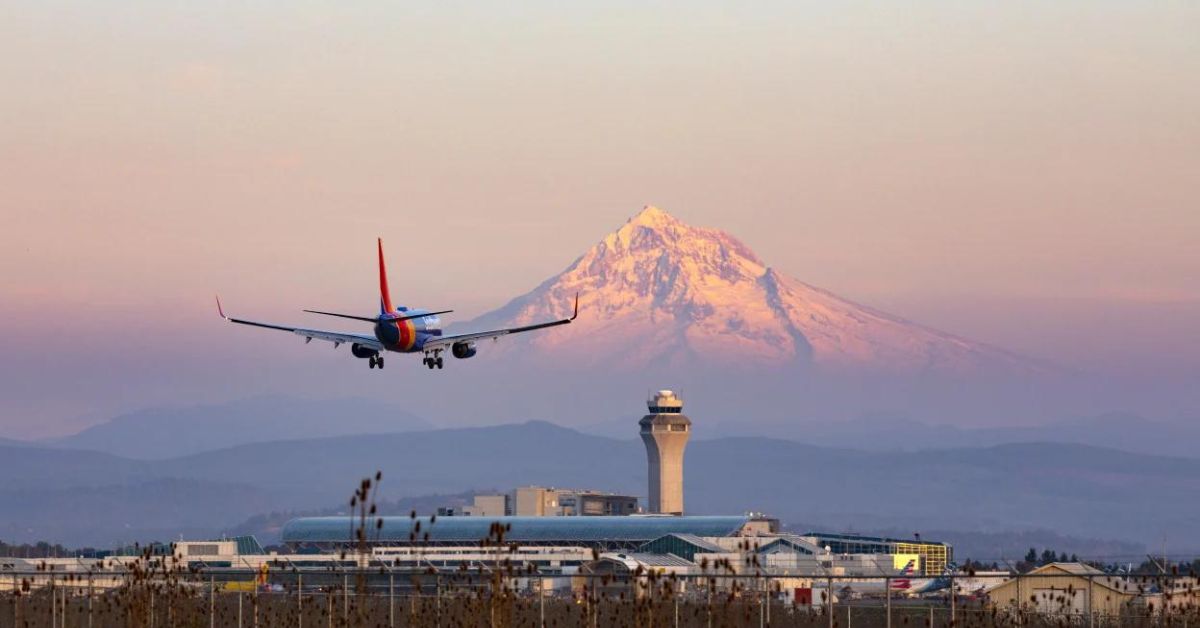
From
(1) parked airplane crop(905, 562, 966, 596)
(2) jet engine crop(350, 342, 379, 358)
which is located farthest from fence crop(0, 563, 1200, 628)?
(2) jet engine crop(350, 342, 379, 358)

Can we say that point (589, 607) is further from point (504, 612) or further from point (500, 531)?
point (500, 531)

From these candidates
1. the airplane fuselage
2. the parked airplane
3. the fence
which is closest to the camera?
the fence

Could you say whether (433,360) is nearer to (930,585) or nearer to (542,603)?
(930,585)

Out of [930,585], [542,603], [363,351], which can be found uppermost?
[363,351]

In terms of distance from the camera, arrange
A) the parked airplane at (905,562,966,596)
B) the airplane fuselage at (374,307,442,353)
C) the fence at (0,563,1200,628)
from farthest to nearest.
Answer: the parked airplane at (905,562,966,596)
the airplane fuselage at (374,307,442,353)
the fence at (0,563,1200,628)

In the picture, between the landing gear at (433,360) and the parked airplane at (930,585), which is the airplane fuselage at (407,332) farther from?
the parked airplane at (930,585)

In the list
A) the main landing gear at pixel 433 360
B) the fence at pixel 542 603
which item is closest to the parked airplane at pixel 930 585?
the fence at pixel 542 603

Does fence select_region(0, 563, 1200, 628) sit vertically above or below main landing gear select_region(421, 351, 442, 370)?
below

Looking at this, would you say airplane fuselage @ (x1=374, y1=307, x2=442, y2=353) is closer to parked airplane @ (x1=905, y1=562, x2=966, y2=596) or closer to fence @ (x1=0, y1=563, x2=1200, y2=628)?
fence @ (x1=0, y1=563, x2=1200, y2=628)

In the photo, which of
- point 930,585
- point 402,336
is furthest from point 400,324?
point 930,585

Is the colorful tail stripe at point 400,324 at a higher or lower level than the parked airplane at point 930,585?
higher
